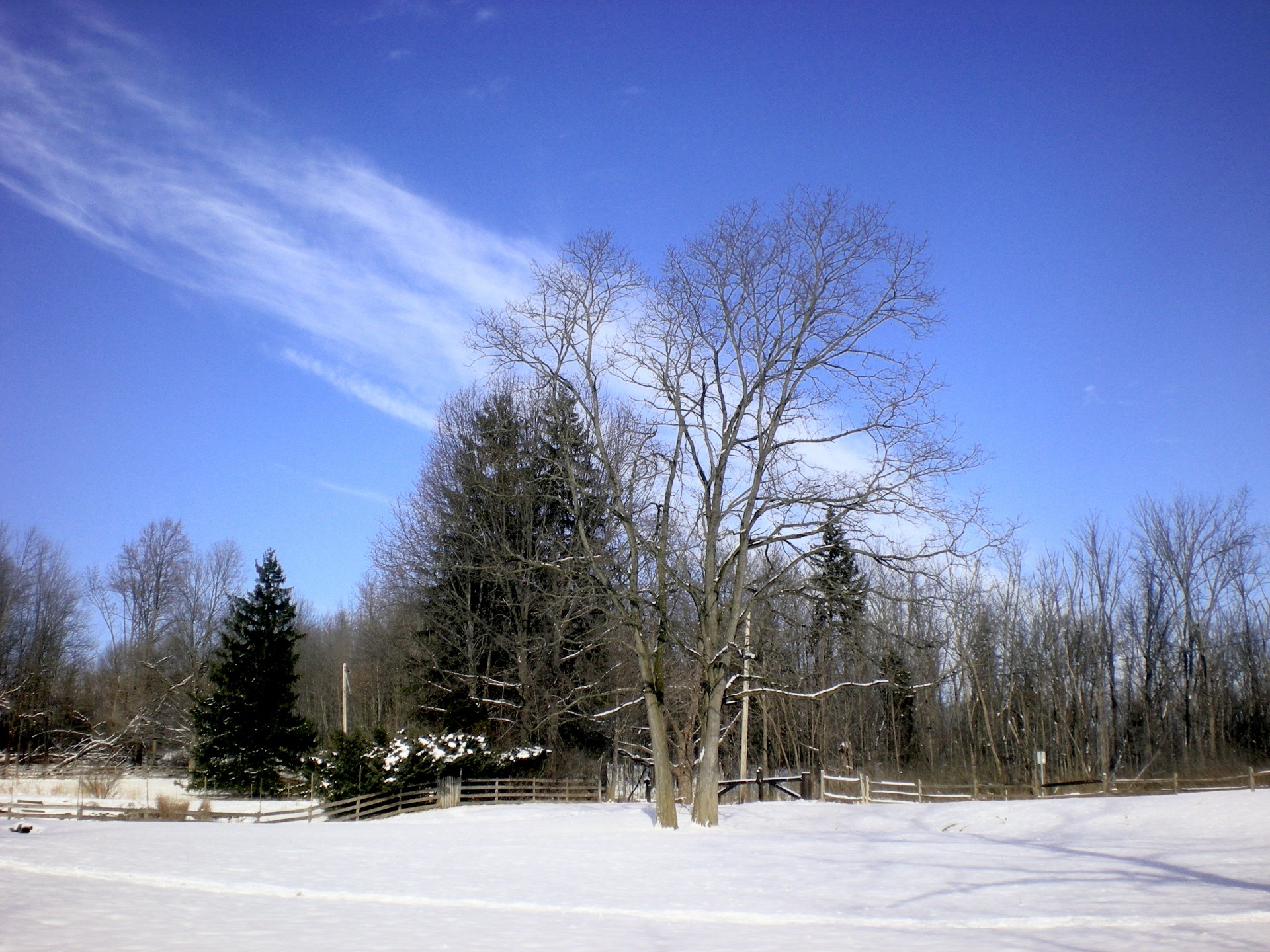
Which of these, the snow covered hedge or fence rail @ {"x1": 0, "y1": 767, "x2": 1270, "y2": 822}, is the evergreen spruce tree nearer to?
fence rail @ {"x1": 0, "y1": 767, "x2": 1270, "y2": 822}

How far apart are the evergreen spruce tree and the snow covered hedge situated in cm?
1083

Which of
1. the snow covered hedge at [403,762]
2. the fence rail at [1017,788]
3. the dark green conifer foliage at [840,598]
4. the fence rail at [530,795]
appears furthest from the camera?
the fence rail at [1017,788]

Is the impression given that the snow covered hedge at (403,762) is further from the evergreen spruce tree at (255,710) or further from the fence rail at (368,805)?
the evergreen spruce tree at (255,710)

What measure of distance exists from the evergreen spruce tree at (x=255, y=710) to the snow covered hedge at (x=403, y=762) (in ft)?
35.5

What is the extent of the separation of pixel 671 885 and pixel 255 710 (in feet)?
102

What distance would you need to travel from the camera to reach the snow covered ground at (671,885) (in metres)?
9.65

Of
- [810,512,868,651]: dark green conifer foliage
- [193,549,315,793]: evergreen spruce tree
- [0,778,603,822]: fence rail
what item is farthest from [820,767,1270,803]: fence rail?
[193,549,315,793]: evergreen spruce tree

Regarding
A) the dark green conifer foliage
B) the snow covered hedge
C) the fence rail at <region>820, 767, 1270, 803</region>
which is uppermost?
the dark green conifer foliage

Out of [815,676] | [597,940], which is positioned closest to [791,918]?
[597,940]

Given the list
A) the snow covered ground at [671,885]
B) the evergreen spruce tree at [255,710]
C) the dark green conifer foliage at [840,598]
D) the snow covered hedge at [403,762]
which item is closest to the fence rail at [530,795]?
the snow covered hedge at [403,762]

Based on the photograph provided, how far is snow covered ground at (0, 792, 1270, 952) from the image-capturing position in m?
9.65

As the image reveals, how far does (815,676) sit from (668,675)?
14.5 m

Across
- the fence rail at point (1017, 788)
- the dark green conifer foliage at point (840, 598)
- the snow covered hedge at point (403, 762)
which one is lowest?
the fence rail at point (1017, 788)

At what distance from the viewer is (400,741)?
1204 inches
